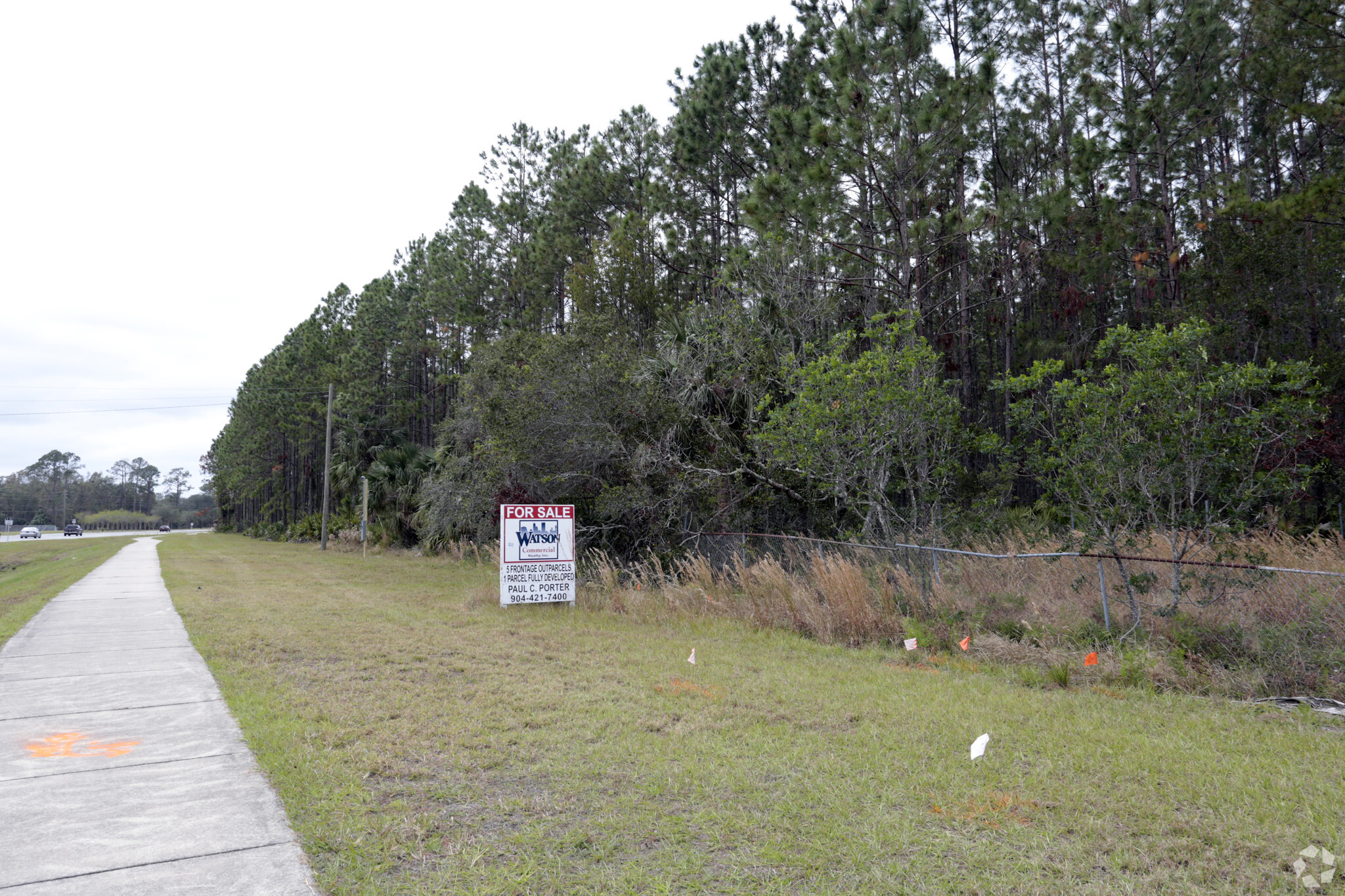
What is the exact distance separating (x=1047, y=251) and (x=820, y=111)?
11.9m

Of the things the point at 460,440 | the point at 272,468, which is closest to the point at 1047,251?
the point at 460,440

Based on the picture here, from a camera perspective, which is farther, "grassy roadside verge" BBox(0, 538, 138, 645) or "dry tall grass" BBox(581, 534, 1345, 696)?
"grassy roadside verge" BBox(0, 538, 138, 645)

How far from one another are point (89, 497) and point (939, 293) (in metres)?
183

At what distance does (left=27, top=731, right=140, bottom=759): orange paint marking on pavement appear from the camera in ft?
18.2

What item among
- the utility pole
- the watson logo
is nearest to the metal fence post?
the watson logo

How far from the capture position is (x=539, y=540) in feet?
45.4

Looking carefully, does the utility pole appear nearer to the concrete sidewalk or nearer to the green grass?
the concrete sidewalk

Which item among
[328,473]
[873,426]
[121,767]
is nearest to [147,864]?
[121,767]

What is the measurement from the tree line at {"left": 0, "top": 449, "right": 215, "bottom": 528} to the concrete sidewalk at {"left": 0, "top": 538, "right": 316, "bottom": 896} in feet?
531

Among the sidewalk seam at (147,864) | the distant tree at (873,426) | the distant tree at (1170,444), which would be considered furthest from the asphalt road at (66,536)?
the distant tree at (1170,444)

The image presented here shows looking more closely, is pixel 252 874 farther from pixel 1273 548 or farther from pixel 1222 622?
pixel 1273 548

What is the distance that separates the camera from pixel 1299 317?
18.6m

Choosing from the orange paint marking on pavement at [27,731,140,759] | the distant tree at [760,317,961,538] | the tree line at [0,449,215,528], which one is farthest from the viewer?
the tree line at [0,449,215,528]

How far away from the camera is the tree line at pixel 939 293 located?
10.4m
